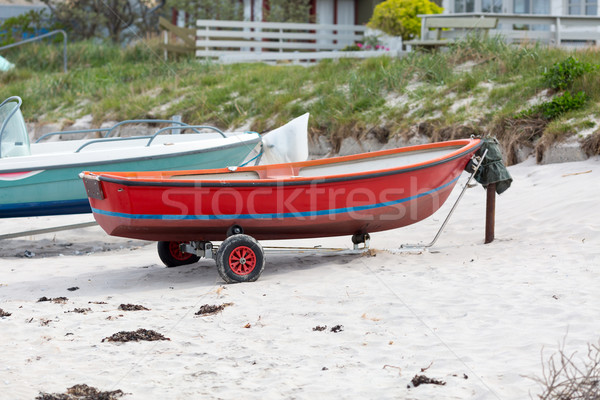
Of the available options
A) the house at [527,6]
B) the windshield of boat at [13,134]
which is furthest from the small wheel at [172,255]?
the house at [527,6]

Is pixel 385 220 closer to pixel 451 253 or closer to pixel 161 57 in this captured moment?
pixel 451 253

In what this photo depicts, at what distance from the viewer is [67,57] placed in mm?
20891

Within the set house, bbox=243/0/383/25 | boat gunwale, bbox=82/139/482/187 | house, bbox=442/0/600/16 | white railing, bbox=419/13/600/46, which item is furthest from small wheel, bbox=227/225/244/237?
house, bbox=243/0/383/25

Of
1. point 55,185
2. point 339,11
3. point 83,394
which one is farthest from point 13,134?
point 339,11

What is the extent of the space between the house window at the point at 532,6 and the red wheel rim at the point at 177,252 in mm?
14154

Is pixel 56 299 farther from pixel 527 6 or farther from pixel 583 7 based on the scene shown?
pixel 527 6

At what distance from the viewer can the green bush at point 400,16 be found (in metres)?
18.1

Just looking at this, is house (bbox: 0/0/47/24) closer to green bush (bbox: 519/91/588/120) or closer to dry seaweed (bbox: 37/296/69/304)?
green bush (bbox: 519/91/588/120)

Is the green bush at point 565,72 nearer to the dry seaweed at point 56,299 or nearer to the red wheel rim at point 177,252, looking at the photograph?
the red wheel rim at point 177,252

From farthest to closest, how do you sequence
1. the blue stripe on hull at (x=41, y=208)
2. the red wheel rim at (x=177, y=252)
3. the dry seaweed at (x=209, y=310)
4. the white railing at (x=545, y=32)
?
the white railing at (x=545, y=32), the blue stripe on hull at (x=41, y=208), the red wheel rim at (x=177, y=252), the dry seaweed at (x=209, y=310)

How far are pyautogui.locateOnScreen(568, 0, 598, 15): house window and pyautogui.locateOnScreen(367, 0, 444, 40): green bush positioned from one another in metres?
3.36

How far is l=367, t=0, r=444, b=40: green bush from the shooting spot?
18.1 metres

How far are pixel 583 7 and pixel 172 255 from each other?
14066mm

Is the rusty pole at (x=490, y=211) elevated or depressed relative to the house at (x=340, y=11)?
depressed
